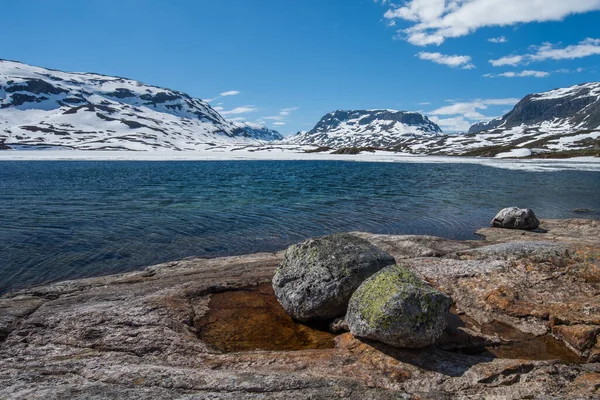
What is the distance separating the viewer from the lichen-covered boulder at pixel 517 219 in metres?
23.7

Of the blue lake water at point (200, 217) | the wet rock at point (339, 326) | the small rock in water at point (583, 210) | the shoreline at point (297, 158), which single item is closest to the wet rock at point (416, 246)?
the blue lake water at point (200, 217)

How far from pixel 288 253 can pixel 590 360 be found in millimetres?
8522

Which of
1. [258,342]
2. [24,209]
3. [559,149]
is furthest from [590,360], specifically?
[559,149]

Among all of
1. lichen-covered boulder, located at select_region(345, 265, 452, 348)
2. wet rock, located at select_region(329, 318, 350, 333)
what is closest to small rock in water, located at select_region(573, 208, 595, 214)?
lichen-covered boulder, located at select_region(345, 265, 452, 348)

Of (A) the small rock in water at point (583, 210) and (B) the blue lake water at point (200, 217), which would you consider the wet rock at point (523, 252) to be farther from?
(A) the small rock in water at point (583, 210)

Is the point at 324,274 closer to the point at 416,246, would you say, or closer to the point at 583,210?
the point at 416,246

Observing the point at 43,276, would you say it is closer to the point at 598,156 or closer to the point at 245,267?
the point at 245,267

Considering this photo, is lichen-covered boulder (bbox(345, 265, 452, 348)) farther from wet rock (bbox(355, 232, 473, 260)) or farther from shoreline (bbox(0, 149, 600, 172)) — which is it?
shoreline (bbox(0, 149, 600, 172))

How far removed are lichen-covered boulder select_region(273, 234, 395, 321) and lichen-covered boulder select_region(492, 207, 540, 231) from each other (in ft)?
53.9

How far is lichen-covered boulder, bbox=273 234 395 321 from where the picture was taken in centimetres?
1095

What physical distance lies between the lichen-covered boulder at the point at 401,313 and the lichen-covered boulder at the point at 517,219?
60.1 feet

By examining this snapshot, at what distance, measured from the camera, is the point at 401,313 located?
8.55 meters

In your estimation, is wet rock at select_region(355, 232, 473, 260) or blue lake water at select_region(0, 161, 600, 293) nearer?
wet rock at select_region(355, 232, 473, 260)

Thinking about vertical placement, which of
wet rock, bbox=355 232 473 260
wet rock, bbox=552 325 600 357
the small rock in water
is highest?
wet rock, bbox=355 232 473 260
